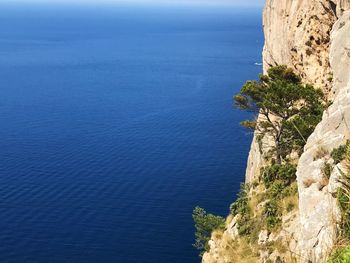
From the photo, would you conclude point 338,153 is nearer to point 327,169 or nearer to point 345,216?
point 327,169

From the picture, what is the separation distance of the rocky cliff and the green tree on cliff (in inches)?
59.9

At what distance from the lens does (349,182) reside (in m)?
10.5

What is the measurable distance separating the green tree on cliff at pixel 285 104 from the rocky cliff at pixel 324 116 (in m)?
1.52

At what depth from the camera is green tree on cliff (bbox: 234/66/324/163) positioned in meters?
29.8

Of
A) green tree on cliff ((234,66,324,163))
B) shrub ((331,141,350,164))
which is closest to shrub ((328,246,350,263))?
shrub ((331,141,350,164))

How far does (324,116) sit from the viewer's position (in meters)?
19.9

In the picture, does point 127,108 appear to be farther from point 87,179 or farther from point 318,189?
point 318,189

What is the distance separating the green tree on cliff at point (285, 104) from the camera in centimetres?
2975

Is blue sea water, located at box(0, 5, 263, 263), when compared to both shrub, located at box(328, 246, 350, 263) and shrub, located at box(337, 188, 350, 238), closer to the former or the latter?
shrub, located at box(337, 188, 350, 238)

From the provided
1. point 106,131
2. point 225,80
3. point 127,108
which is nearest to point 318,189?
point 106,131

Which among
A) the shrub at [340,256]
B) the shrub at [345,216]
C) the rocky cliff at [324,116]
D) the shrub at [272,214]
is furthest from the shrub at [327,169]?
the shrub at [272,214]

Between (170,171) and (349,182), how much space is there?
68425 mm

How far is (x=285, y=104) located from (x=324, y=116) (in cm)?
1213

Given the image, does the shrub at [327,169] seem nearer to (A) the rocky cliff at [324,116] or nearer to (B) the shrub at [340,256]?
(A) the rocky cliff at [324,116]
